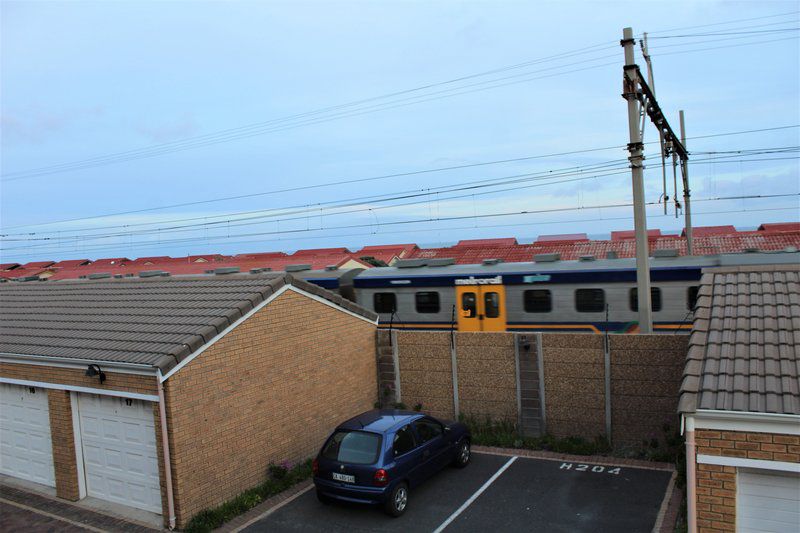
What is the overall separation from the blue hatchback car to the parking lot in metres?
0.38

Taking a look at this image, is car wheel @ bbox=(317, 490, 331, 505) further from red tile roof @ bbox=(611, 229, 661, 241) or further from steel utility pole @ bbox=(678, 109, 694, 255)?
red tile roof @ bbox=(611, 229, 661, 241)

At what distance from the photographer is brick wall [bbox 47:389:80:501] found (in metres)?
11.3

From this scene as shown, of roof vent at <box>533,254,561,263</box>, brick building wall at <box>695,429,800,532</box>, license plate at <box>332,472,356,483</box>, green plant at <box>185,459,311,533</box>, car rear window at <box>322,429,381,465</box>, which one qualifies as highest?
roof vent at <box>533,254,561,263</box>

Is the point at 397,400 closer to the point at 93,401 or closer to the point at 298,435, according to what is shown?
the point at 298,435

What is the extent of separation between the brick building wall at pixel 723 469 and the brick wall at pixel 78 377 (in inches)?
307

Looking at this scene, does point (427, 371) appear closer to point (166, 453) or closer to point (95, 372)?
point (166, 453)

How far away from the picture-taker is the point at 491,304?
704 inches

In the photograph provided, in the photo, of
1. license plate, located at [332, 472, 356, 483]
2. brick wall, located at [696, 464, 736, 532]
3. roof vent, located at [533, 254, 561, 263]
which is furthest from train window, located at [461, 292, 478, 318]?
brick wall, located at [696, 464, 736, 532]

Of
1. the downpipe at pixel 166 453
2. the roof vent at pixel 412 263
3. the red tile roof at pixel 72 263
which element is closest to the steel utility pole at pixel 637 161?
the roof vent at pixel 412 263

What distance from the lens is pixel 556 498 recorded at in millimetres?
10234

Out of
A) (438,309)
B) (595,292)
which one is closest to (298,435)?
(438,309)

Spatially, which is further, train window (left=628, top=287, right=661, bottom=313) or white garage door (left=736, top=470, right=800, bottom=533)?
train window (left=628, top=287, right=661, bottom=313)

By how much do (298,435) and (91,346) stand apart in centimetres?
422

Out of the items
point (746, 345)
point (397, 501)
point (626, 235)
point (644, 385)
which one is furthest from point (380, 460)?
point (626, 235)
